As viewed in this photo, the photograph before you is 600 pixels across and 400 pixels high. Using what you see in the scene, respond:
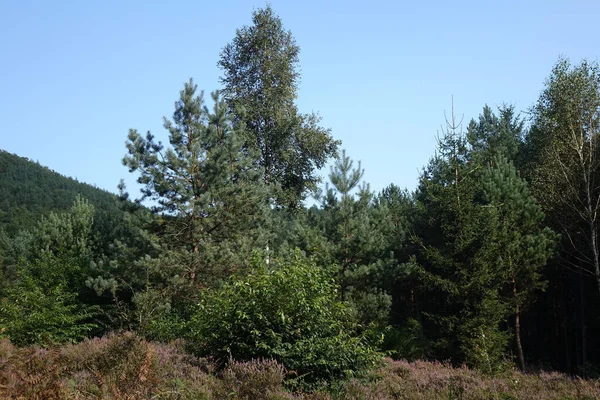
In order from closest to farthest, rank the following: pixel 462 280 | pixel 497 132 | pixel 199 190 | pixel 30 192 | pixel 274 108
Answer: pixel 462 280
pixel 199 190
pixel 274 108
pixel 497 132
pixel 30 192

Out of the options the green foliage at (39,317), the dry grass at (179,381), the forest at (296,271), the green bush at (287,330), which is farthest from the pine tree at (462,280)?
the green foliage at (39,317)

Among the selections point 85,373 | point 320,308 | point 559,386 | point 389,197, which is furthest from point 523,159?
point 85,373

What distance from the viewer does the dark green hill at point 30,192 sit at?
86750 millimetres

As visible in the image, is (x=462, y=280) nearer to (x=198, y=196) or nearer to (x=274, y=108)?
(x=198, y=196)

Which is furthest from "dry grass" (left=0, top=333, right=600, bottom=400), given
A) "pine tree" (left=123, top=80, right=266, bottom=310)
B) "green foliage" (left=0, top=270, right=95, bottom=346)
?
"green foliage" (left=0, top=270, right=95, bottom=346)

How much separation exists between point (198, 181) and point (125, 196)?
2.73 meters

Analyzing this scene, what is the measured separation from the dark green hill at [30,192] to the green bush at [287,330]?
7008cm

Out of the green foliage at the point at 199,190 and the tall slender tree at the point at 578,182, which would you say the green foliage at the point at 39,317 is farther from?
the tall slender tree at the point at 578,182

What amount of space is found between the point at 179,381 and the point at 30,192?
365ft

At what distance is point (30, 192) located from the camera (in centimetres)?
10594

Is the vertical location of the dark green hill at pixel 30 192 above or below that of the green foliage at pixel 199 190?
above

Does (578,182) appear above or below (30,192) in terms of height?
below

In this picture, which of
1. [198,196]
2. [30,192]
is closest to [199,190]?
[198,196]

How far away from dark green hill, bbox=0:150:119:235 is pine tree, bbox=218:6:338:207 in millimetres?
55170
